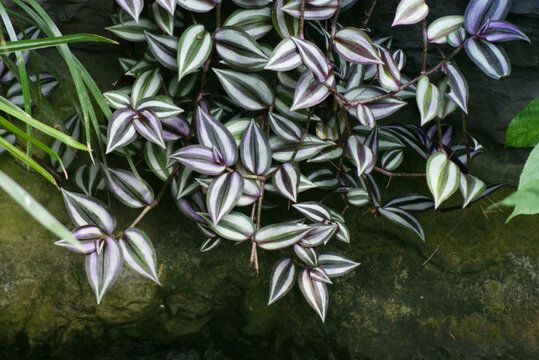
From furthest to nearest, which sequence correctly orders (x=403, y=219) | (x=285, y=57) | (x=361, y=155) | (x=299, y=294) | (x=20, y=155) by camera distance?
(x=299, y=294) < (x=403, y=219) < (x=361, y=155) < (x=285, y=57) < (x=20, y=155)

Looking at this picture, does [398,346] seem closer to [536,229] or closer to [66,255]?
[536,229]


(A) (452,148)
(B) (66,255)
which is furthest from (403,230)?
(B) (66,255)

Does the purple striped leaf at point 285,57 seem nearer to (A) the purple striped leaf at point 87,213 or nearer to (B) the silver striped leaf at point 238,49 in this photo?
(B) the silver striped leaf at point 238,49

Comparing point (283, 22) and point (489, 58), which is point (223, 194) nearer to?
point (283, 22)

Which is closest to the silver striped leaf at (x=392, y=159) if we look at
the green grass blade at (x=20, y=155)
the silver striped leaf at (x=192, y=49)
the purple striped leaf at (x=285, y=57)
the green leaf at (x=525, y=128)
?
the green leaf at (x=525, y=128)

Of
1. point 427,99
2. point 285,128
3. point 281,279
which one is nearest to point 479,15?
point 427,99

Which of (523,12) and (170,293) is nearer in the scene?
(523,12)
